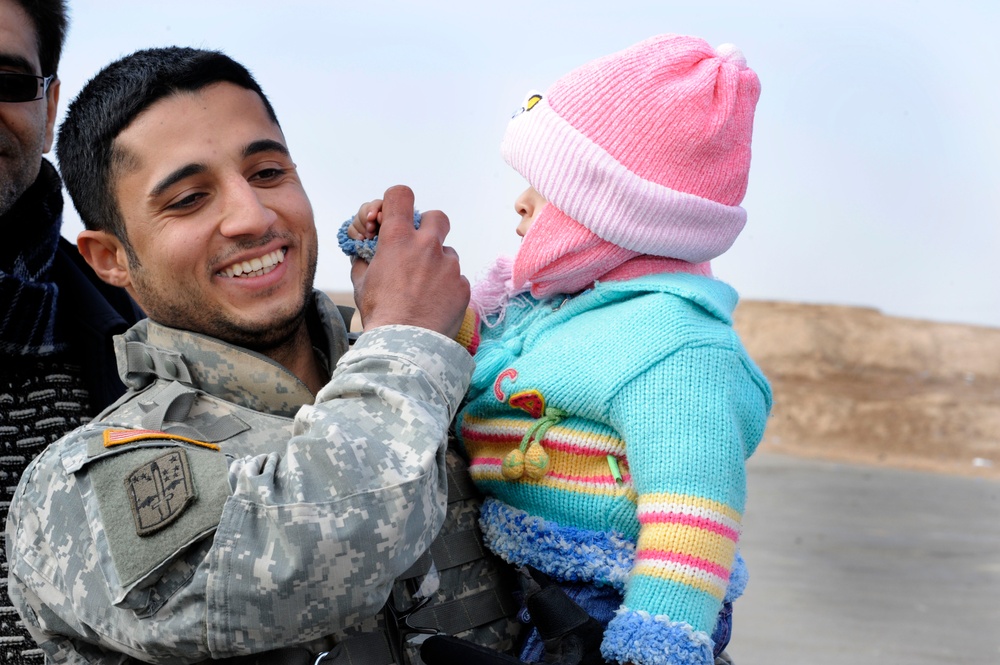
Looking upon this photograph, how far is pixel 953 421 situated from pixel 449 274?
29.2 metres

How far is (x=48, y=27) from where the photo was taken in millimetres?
3473

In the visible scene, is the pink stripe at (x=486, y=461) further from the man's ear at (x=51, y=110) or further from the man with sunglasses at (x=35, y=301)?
the man's ear at (x=51, y=110)

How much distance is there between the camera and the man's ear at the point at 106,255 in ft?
8.52

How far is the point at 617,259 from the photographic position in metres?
2.64

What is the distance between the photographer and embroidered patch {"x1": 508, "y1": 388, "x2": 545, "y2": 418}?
97.8 inches

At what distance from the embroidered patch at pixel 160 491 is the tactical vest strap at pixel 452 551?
2.09 ft

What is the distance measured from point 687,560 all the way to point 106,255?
1.62 m

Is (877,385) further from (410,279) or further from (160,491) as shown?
(160,491)

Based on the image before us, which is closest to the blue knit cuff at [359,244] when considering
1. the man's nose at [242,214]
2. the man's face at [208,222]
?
the man's face at [208,222]

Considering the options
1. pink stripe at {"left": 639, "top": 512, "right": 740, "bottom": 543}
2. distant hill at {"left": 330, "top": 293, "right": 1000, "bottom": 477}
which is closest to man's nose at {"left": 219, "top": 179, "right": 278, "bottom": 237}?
pink stripe at {"left": 639, "top": 512, "right": 740, "bottom": 543}

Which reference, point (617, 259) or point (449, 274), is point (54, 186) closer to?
point (449, 274)

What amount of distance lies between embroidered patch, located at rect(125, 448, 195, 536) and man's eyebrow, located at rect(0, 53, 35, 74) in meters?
1.87

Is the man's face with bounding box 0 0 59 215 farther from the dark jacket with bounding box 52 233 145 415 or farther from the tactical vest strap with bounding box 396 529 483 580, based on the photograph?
the tactical vest strap with bounding box 396 529 483 580

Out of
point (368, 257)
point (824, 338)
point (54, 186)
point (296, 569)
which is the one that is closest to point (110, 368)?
point (54, 186)
